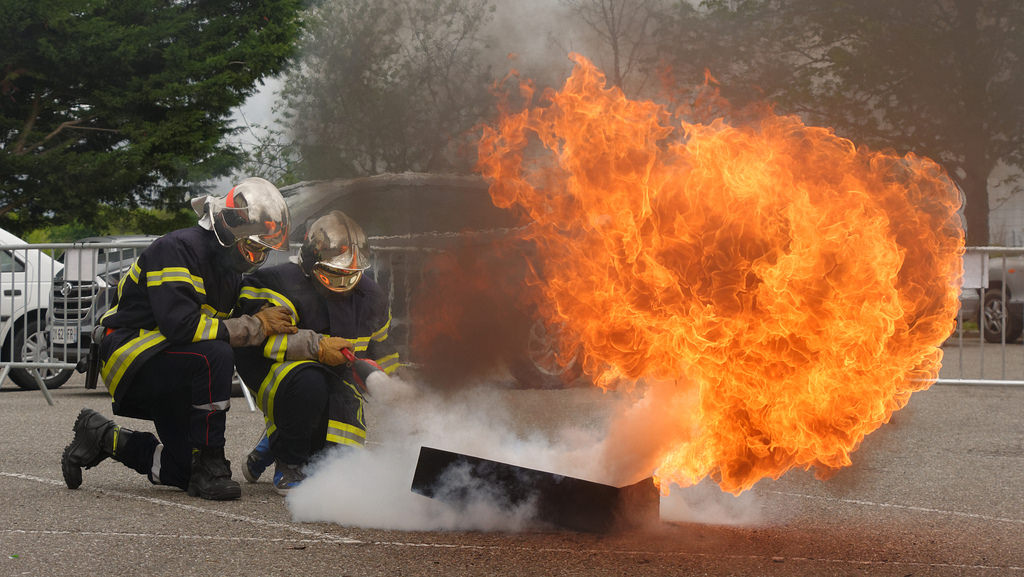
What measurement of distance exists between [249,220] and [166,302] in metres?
0.57

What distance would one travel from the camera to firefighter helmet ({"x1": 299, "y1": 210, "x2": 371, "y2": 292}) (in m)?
5.55

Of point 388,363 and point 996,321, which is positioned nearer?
point 388,363

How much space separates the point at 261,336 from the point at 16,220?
2405cm

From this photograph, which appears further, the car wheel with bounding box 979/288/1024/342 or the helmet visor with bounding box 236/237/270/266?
the car wheel with bounding box 979/288/1024/342

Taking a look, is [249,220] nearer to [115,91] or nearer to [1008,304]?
[1008,304]

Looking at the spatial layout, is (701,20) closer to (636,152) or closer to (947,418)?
(636,152)

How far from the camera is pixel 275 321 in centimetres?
546

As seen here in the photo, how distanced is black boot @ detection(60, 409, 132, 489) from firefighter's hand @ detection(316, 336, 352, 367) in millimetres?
1179

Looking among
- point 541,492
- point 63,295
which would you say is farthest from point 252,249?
point 63,295

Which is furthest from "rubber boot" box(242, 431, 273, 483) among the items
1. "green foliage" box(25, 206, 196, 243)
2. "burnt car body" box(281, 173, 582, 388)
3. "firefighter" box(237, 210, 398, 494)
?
"green foliage" box(25, 206, 196, 243)

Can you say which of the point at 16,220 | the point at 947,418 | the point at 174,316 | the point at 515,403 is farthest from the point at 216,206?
the point at 16,220

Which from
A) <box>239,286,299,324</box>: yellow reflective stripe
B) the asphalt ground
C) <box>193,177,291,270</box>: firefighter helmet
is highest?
<box>193,177,291,270</box>: firefighter helmet

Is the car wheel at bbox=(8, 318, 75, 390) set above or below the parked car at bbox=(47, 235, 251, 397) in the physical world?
below

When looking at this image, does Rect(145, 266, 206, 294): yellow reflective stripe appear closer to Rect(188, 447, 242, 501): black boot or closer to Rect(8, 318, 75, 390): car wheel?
Rect(188, 447, 242, 501): black boot
